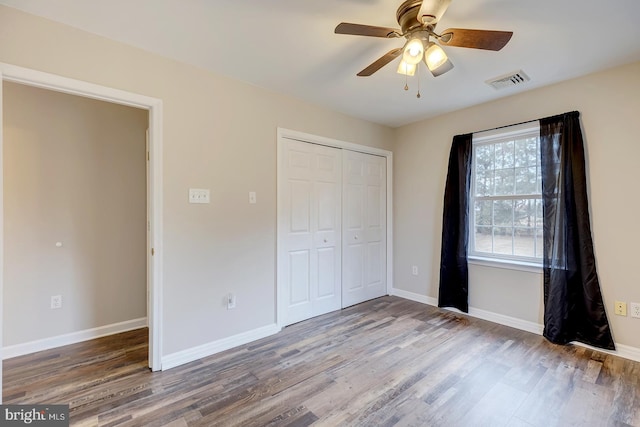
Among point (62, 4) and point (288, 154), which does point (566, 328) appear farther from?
point (62, 4)

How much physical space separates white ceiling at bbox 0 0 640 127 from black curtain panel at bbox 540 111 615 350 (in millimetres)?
612

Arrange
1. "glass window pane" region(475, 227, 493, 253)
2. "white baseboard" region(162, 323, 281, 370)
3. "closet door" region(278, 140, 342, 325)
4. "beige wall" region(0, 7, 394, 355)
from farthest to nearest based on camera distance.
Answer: "glass window pane" region(475, 227, 493, 253) < "closet door" region(278, 140, 342, 325) < "white baseboard" region(162, 323, 281, 370) < "beige wall" region(0, 7, 394, 355)

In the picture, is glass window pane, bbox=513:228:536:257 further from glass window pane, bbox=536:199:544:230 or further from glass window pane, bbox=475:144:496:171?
glass window pane, bbox=475:144:496:171

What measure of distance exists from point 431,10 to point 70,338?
376 cm

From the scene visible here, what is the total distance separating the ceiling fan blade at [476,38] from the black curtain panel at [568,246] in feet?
5.37

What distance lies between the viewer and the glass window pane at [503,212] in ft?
10.3

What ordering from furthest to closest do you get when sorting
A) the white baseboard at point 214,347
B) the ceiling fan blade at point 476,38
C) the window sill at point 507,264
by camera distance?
the window sill at point 507,264 < the white baseboard at point 214,347 < the ceiling fan blade at point 476,38

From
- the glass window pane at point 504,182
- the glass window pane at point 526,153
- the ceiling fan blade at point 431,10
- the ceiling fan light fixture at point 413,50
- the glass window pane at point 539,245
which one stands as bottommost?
the glass window pane at point 539,245

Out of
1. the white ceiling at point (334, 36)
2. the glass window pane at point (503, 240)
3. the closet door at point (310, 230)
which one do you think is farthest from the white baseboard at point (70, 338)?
the glass window pane at point (503, 240)

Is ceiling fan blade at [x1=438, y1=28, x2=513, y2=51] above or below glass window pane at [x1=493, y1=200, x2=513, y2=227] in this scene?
above

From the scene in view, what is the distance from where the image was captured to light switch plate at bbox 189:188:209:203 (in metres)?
2.40

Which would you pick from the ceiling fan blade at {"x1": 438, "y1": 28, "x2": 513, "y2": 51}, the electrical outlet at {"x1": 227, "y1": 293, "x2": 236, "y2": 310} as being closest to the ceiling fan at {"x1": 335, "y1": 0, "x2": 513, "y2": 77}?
the ceiling fan blade at {"x1": 438, "y1": 28, "x2": 513, "y2": 51}

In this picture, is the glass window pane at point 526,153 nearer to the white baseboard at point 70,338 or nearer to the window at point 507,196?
the window at point 507,196

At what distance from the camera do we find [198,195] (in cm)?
244
